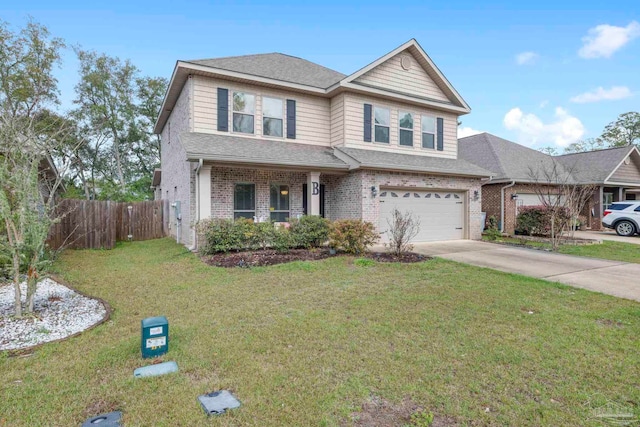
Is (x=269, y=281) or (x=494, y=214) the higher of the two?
(x=494, y=214)

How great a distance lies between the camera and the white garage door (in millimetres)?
11953

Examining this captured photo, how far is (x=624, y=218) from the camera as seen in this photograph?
50.1 ft

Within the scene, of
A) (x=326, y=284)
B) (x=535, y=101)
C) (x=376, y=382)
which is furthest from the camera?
(x=535, y=101)

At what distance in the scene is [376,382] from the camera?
3.00 m

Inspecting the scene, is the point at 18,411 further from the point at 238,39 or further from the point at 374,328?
the point at 238,39

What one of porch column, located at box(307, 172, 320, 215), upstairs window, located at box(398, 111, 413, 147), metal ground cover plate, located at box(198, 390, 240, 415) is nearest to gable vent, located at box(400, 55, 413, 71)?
upstairs window, located at box(398, 111, 413, 147)

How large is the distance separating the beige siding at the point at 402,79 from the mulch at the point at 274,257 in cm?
656

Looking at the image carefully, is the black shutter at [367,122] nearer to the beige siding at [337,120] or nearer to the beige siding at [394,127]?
the beige siding at [394,127]

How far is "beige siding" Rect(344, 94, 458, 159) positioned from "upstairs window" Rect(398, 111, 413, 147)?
15 cm

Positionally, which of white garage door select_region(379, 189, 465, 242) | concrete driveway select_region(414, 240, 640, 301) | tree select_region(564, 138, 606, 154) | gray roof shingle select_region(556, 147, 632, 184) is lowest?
concrete driveway select_region(414, 240, 640, 301)

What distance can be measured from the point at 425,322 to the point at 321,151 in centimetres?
872

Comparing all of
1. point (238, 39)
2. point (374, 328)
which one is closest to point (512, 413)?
point (374, 328)

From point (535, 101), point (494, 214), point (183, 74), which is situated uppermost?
point (535, 101)

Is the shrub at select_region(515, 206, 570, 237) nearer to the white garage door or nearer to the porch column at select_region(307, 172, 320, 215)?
the white garage door
